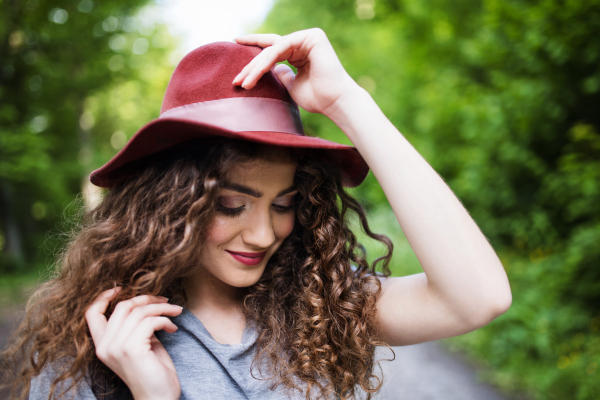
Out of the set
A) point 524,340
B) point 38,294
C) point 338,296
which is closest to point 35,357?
point 38,294

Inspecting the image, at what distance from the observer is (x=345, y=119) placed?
140 cm

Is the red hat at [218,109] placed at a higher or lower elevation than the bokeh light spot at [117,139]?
higher

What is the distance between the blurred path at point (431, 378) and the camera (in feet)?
13.9

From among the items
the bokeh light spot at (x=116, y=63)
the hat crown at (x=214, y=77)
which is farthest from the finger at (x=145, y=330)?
the bokeh light spot at (x=116, y=63)

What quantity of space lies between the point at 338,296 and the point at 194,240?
578 mm

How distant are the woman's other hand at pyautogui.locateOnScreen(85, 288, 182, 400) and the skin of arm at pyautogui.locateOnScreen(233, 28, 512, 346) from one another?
795 millimetres

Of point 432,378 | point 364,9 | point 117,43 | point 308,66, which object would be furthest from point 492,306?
point 364,9

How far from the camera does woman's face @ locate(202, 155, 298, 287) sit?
1.39m

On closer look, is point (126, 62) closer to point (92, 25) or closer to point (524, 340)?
point (92, 25)

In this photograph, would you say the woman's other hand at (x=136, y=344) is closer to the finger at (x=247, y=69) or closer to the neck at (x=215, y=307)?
the neck at (x=215, y=307)

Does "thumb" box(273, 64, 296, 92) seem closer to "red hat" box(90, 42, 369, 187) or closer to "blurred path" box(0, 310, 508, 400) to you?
"red hat" box(90, 42, 369, 187)

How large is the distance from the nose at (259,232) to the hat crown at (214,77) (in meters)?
0.41

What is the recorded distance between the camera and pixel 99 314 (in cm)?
133

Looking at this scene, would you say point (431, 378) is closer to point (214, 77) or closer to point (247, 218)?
point (247, 218)
